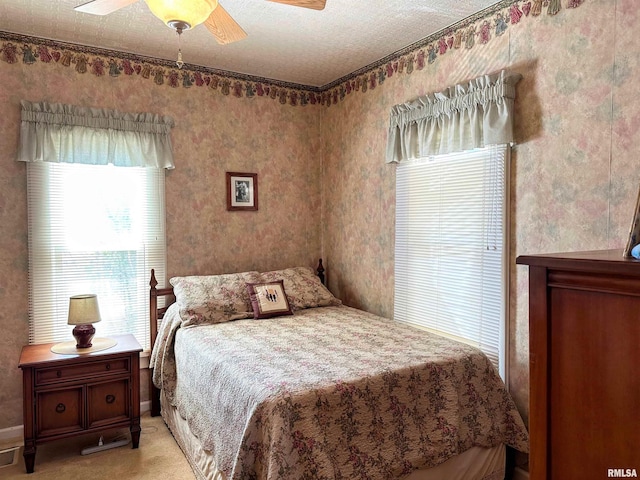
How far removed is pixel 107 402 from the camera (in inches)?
110

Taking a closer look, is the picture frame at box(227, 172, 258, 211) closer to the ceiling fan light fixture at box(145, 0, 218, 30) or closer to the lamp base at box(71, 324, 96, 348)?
the lamp base at box(71, 324, 96, 348)

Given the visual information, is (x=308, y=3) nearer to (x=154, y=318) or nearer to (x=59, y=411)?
(x=154, y=318)

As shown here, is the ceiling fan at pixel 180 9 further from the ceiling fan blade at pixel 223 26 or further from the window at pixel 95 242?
the window at pixel 95 242

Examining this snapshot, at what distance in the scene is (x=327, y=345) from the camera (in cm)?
251

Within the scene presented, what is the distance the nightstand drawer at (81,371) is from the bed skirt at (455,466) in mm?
591

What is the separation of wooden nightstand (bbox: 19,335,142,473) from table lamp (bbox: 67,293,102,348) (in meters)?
0.16

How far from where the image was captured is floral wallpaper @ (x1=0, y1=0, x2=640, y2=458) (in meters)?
2.10

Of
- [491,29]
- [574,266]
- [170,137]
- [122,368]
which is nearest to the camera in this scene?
[574,266]

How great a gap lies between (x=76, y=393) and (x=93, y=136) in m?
1.72

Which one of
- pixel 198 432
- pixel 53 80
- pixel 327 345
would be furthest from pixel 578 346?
pixel 53 80

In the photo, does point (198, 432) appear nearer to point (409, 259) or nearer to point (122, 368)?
point (122, 368)

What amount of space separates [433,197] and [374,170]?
69 cm

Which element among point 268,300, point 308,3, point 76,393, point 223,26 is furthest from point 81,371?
point 308,3

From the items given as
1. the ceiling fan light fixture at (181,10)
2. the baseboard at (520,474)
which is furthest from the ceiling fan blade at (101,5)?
the baseboard at (520,474)
